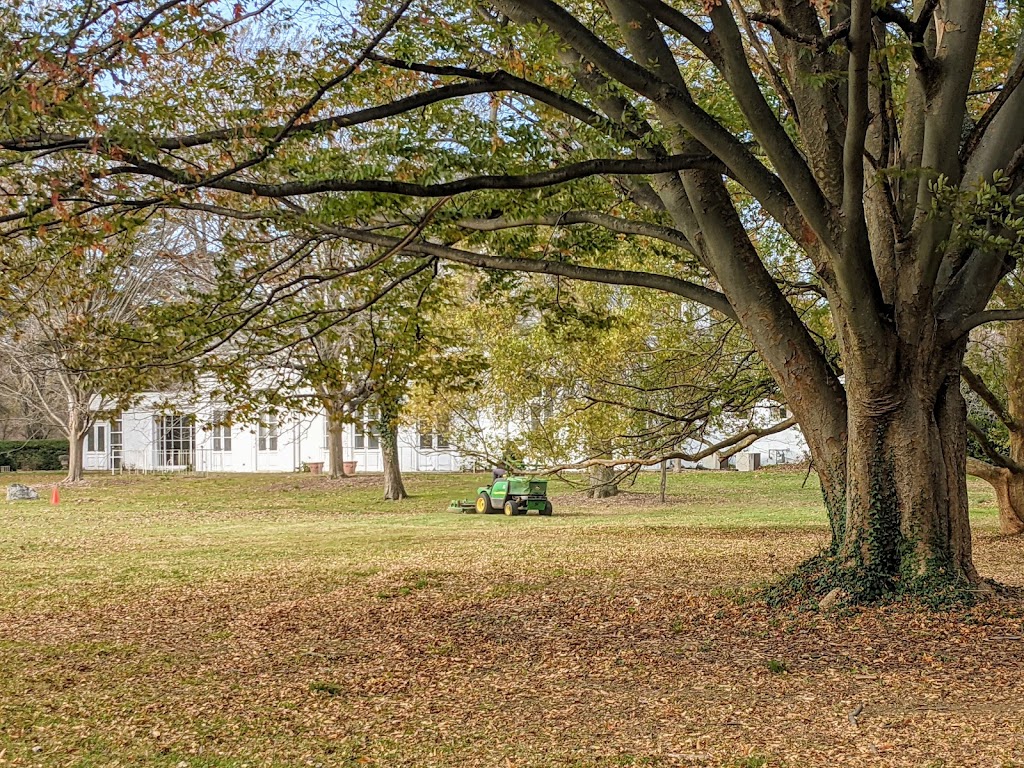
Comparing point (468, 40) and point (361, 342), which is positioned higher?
point (468, 40)

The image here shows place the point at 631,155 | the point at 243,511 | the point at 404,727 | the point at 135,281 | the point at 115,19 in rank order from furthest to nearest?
the point at 135,281, the point at 243,511, the point at 631,155, the point at 115,19, the point at 404,727

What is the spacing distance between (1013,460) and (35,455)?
139 feet

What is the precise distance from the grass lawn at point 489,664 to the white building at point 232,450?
1102 inches

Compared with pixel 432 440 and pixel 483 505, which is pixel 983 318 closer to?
pixel 483 505

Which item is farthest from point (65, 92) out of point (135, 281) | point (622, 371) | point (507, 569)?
point (135, 281)

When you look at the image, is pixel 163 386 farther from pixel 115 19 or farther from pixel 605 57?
pixel 605 57

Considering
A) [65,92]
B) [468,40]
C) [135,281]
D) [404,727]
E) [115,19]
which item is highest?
[135,281]

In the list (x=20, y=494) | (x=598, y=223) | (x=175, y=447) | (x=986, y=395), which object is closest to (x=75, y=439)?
(x=20, y=494)

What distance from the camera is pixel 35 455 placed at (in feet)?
154

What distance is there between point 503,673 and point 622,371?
46.8 ft

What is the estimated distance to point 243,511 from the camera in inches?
1007

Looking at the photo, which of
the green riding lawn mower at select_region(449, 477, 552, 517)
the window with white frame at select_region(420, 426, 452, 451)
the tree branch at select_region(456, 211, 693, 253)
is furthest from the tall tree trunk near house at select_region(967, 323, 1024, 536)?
the window with white frame at select_region(420, 426, 452, 451)

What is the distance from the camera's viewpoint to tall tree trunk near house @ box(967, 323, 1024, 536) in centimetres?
1603

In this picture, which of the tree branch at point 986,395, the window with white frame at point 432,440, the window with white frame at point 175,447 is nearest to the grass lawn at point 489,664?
the tree branch at point 986,395
